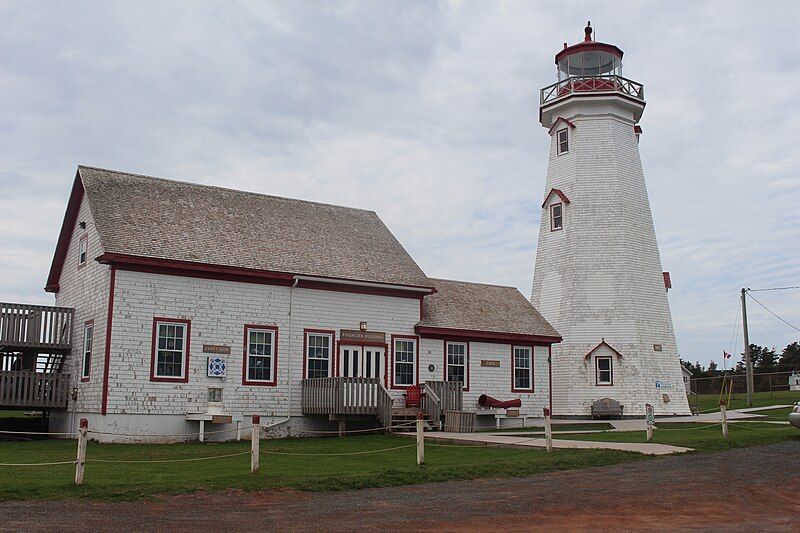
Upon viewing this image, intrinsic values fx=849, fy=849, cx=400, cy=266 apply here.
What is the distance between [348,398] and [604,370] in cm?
1319

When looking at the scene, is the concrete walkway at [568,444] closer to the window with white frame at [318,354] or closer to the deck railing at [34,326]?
the window with white frame at [318,354]

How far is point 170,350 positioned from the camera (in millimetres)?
23734

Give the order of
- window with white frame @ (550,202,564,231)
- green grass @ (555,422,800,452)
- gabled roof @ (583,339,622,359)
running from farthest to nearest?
1. window with white frame @ (550,202,564,231)
2. gabled roof @ (583,339,622,359)
3. green grass @ (555,422,800,452)

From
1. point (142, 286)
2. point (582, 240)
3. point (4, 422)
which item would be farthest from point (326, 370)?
point (582, 240)

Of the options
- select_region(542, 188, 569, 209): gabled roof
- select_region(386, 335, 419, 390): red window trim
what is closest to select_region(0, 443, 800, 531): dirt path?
select_region(386, 335, 419, 390): red window trim

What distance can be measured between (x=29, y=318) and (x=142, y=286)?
4273mm

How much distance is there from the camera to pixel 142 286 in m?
23.5

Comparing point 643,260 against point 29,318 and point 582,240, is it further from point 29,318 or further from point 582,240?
point 29,318

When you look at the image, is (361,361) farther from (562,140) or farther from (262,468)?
(562,140)

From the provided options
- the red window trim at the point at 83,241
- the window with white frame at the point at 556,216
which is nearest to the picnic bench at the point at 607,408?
the window with white frame at the point at 556,216

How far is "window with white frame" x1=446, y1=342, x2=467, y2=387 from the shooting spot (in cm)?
2928

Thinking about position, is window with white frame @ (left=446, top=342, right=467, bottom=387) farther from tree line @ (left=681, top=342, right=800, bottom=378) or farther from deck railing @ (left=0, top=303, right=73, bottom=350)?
tree line @ (left=681, top=342, right=800, bottom=378)

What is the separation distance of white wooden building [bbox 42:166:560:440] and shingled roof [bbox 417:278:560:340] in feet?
0.32

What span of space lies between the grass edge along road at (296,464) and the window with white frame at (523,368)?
6517 mm
